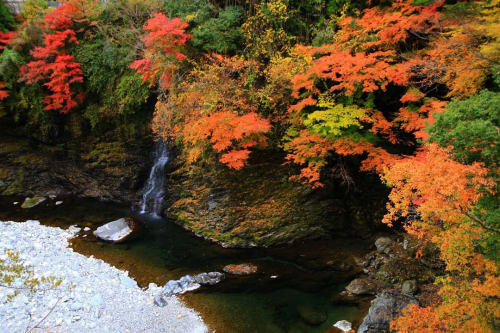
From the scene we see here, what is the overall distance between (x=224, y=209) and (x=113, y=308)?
525cm

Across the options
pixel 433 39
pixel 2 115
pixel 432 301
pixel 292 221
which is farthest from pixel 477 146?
pixel 2 115

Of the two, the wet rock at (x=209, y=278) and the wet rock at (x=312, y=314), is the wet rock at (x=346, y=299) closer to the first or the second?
the wet rock at (x=312, y=314)

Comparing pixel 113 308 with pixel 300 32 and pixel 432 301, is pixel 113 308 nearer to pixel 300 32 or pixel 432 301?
pixel 432 301

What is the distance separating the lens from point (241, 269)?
9.34m

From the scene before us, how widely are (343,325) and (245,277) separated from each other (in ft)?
10.6

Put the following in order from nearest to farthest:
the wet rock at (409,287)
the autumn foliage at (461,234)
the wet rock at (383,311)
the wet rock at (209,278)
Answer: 1. the autumn foliage at (461,234)
2. the wet rock at (383,311)
3. the wet rock at (409,287)
4. the wet rock at (209,278)

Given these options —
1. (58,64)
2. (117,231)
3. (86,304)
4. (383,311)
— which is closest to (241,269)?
(383,311)

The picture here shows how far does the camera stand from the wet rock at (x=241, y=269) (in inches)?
362

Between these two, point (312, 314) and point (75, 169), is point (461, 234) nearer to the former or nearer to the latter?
point (312, 314)

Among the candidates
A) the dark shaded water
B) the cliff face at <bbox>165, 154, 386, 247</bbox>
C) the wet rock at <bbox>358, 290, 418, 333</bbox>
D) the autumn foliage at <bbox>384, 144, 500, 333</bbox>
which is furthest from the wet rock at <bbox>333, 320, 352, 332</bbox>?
the cliff face at <bbox>165, 154, 386, 247</bbox>

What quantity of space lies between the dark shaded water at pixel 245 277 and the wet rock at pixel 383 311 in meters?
0.48

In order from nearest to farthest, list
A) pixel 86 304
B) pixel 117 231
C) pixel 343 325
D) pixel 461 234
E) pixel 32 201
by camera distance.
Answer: pixel 461 234 → pixel 343 325 → pixel 86 304 → pixel 117 231 → pixel 32 201

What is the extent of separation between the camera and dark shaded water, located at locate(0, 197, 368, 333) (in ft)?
24.0

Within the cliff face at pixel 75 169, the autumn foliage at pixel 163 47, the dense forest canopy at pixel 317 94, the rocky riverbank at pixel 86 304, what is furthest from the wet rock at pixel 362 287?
the cliff face at pixel 75 169
